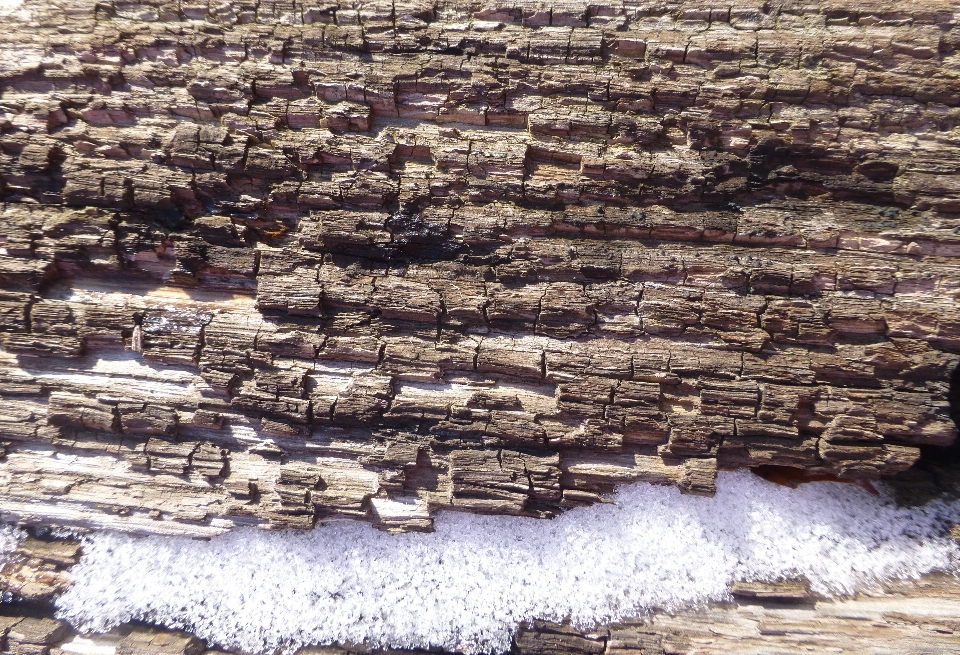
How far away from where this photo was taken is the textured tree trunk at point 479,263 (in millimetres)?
A: 3762

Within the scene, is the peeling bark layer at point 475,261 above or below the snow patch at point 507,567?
above

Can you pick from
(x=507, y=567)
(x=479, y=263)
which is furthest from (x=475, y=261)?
(x=507, y=567)

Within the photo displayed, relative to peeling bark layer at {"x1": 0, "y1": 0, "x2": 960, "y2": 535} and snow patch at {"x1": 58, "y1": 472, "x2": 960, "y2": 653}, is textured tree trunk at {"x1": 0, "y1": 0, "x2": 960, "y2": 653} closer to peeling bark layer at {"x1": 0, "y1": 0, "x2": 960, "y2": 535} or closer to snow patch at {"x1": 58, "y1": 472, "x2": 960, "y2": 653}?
peeling bark layer at {"x1": 0, "y1": 0, "x2": 960, "y2": 535}

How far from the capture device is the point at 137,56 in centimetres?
415

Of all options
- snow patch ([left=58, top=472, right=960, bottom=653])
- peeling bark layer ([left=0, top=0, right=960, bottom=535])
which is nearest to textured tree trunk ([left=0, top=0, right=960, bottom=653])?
peeling bark layer ([left=0, top=0, right=960, bottom=535])

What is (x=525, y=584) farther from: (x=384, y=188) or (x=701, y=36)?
(x=701, y=36)

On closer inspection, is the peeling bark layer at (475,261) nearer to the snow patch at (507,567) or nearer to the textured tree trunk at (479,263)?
the textured tree trunk at (479,263)

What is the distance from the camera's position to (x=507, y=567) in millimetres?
3850

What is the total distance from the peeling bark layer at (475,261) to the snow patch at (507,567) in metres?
0.28

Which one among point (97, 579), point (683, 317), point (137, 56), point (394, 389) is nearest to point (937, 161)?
point (683, 317)

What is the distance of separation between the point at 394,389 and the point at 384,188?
158cm

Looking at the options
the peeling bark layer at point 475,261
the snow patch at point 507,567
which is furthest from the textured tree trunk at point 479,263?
the snow patch at point 507,567

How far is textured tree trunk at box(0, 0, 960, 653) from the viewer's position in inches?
148

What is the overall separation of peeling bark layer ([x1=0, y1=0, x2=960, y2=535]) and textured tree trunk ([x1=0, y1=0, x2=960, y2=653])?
0.02 metres
